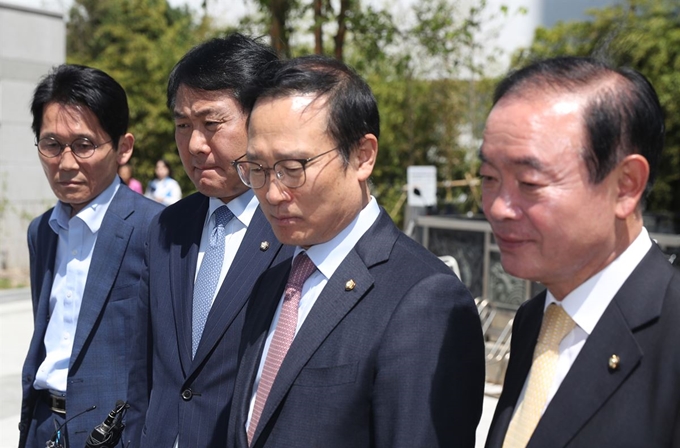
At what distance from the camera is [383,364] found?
1694 millimetres

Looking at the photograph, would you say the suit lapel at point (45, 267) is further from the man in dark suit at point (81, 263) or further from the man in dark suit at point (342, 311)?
the man in dark suit at point (342, 311)

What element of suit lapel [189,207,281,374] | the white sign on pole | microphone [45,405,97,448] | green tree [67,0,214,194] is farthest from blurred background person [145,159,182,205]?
suit lapel [189,207,281,374]

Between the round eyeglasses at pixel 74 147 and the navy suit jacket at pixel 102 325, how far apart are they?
0.66ft

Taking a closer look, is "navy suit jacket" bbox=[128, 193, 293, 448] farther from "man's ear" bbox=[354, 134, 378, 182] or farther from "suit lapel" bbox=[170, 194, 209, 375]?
"man's ear" bbox=[354, 134, 378, 182]

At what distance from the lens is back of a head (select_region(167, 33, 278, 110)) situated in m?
2.32

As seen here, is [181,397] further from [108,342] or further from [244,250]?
[108,342]

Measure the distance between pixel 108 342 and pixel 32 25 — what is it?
988 centimetres

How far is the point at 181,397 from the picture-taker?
219 cm

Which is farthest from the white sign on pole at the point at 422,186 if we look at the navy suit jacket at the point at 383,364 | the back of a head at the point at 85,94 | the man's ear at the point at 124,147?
the navy suit jacket at the point at 383,364

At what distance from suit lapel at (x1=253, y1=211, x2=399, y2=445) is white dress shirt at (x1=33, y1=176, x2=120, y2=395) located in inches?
49.5

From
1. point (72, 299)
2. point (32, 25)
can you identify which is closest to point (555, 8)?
point (32, 25)

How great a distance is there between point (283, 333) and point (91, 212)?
51.2 inches

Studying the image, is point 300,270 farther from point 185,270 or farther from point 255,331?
point 185,270

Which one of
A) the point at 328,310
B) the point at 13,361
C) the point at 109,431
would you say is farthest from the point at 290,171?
the point at 13,361
